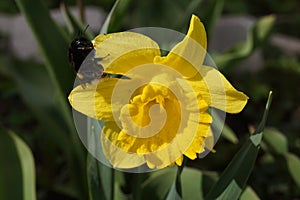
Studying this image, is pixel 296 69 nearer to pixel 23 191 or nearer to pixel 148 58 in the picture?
pixel 23 191

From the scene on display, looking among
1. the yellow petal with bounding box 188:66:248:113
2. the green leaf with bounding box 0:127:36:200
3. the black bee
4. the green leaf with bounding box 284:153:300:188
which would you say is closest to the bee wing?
the black bee

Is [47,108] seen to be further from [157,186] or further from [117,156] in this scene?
[117,156]

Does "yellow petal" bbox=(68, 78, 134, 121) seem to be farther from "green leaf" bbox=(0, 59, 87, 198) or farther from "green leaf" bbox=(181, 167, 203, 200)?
"green leaf" bbox=(0, 59, 87, 198)

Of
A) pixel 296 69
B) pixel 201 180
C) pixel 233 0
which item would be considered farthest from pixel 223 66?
pixel 233 0

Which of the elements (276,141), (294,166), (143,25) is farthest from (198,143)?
(143,25)

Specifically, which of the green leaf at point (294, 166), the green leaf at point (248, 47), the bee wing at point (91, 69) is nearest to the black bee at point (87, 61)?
the bee wing at point (91, 69)

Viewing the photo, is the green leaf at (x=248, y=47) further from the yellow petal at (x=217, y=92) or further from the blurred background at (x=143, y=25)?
the yellow petal at (x=217, y=92)
